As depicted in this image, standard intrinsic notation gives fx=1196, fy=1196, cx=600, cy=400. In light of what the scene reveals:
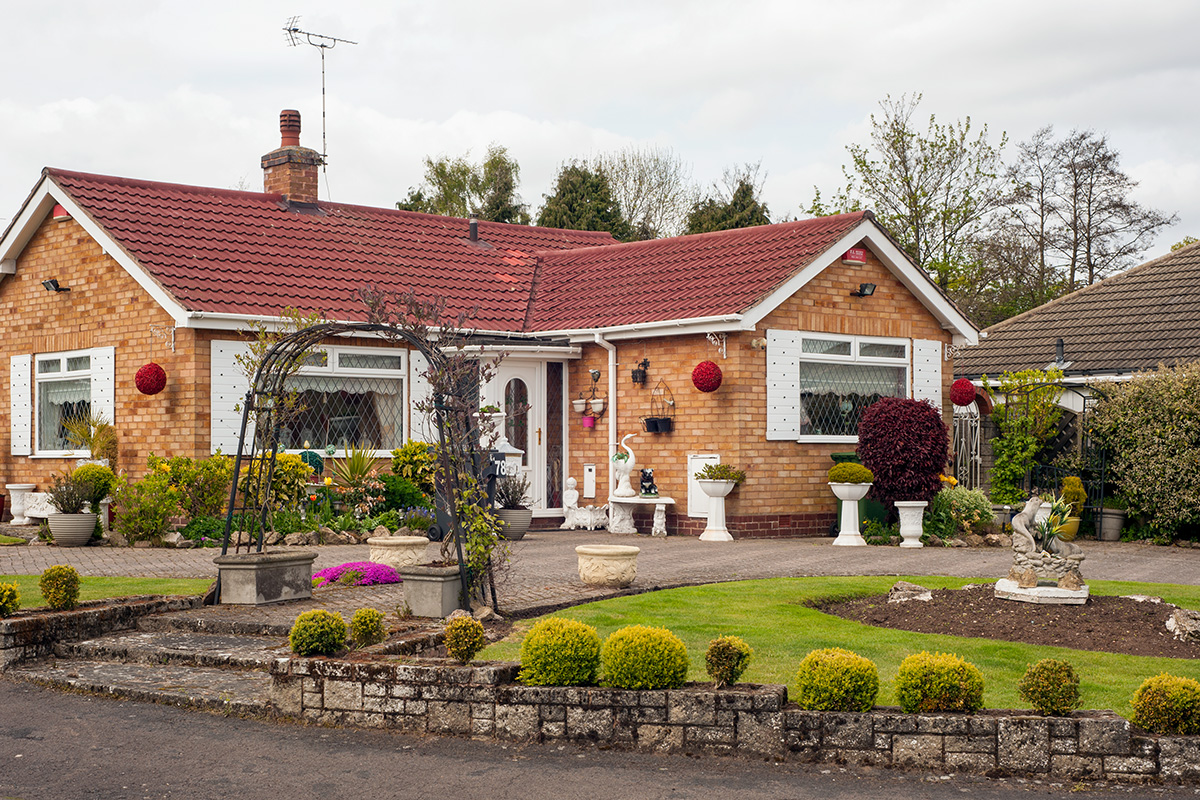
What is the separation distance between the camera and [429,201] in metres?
45.9

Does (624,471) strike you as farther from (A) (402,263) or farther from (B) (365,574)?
(B) (365,574)

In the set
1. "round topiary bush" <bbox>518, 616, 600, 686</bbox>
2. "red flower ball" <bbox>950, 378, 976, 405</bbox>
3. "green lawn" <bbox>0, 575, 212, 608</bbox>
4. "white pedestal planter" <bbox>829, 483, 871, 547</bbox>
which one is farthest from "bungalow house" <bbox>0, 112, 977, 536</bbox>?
"round topiary bush" <bbox>518, 616, 600, 686</bbox>

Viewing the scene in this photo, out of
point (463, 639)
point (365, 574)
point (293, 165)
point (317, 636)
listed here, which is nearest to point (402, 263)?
point (293, 165)

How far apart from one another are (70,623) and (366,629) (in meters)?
2.98

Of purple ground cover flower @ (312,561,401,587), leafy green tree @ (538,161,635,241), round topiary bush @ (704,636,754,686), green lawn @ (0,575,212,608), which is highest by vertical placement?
leafy green tree @ (538,161,635,241)

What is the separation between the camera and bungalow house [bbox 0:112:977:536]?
54.6 ft

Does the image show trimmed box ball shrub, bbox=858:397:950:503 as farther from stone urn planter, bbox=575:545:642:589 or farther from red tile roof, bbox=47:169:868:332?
stone urn planter, bbox=575:545:642:589

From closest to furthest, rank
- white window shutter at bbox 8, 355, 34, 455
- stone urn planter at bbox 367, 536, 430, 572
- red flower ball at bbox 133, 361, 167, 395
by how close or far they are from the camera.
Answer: stone urn planter at bbox 367, 536, 430, 572 < red flower ball at bbox 133, 361, 167, 395 < white window shutter at bbox 8, 355, 34, 455

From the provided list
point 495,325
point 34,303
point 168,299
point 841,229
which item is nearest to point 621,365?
point 495,325

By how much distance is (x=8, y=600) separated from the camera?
8914 mm

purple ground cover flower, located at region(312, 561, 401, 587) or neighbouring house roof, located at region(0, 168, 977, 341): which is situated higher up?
neighbouring house roof, located at region(0, 168, 977, 341)

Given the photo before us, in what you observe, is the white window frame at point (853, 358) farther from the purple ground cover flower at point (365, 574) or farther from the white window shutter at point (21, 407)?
the white window shutter at point (21, 407)

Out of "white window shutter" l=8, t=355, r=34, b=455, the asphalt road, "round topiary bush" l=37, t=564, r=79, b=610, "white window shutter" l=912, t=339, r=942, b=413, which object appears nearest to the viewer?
the asphalt road

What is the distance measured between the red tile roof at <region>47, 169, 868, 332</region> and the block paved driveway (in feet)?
11.1
